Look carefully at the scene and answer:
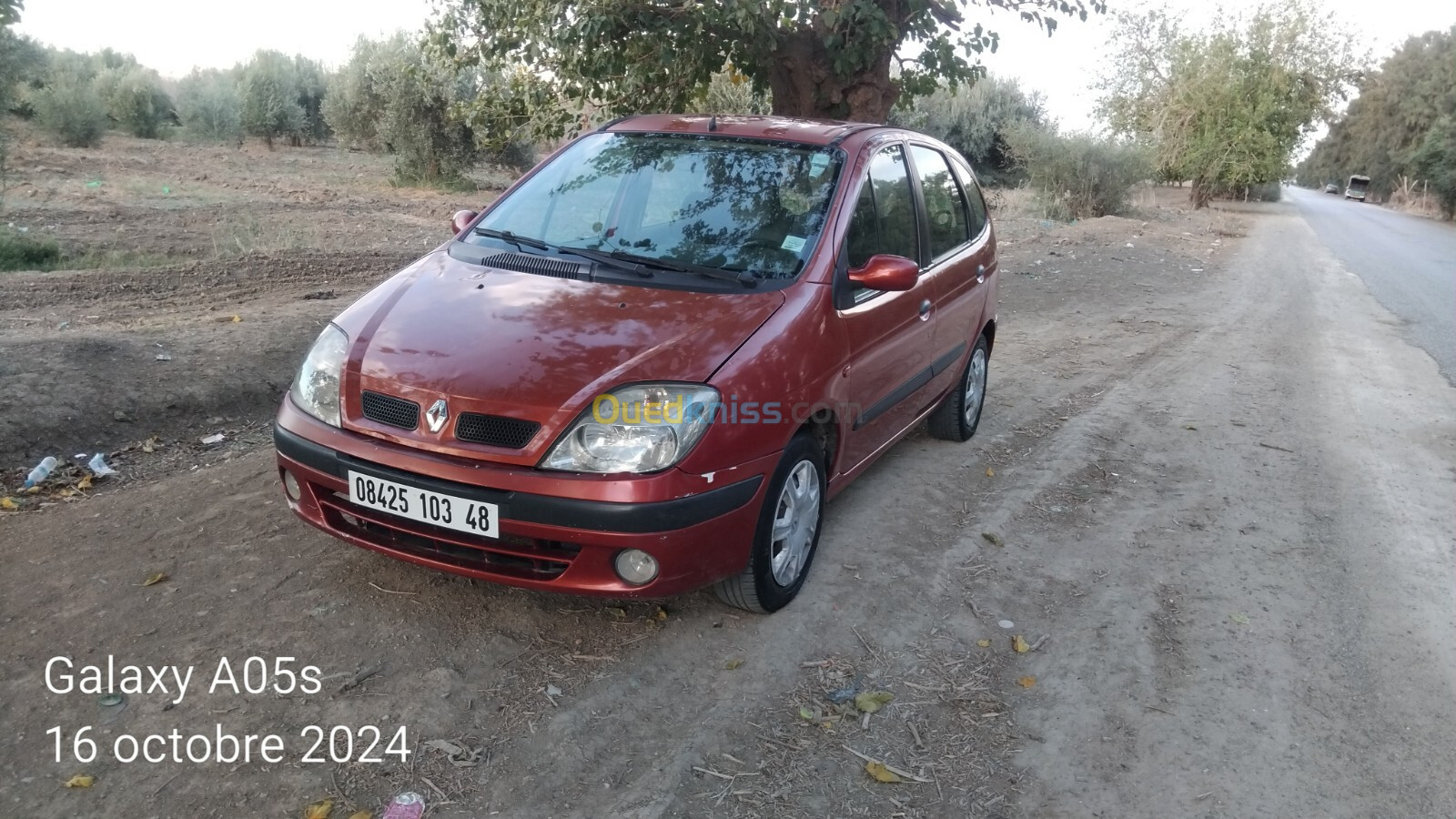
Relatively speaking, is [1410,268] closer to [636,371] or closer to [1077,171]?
[1077,171]

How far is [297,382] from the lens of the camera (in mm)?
3584

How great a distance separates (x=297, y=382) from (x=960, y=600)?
2.62m

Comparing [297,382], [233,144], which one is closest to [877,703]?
[297,382]

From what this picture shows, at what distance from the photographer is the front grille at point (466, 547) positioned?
10.2 ft

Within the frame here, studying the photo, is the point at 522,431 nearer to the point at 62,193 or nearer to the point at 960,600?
the point at 960,600

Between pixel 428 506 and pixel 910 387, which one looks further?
pixel 910 387

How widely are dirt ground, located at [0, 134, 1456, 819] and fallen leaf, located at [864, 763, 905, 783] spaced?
0.13 ft

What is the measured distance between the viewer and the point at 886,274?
388 cm

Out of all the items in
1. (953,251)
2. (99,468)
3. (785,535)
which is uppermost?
(953,251)

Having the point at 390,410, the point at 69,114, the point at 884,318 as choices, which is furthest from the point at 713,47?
the point at 69,114

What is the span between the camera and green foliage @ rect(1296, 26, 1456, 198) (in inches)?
2029

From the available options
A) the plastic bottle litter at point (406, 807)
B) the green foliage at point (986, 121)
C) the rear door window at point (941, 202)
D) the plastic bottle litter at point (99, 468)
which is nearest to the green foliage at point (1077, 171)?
the green foliage at point (986, 121)

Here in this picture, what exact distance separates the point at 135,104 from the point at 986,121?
23.1 metres

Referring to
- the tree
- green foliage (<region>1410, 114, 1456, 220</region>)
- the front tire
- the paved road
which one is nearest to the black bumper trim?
the front tire
